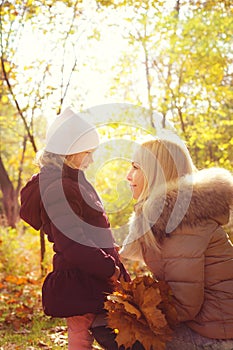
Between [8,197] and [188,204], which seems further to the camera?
[8,197]

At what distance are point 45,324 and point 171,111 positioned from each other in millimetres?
3676

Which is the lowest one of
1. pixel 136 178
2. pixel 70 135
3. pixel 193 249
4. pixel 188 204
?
pixel 193 249

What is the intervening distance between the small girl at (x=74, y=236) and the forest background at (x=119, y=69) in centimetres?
348

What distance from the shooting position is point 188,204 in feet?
9.94

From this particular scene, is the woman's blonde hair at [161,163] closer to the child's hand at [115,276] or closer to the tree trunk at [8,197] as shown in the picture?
the child's hand at [115,276]

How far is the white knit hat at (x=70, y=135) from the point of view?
11.5 feet

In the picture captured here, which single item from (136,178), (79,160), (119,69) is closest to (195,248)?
(136,178)

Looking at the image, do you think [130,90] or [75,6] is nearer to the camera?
[75,6]

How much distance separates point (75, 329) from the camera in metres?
3.47

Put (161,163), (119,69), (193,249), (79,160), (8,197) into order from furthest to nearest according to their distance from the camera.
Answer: (8,197) < (119,69) < (79,160) < (161,163) < (193,249)

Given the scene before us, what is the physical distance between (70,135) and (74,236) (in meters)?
0.70

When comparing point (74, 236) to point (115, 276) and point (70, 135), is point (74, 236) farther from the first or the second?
point (70, 135)

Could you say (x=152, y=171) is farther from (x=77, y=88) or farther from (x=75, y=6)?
(x=77, y=88)

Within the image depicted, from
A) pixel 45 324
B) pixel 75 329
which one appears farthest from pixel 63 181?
pixel 45 324
